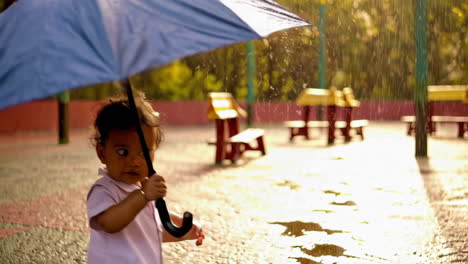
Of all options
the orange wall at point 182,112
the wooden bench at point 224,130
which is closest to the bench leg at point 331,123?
the wooden bench at point 224,130

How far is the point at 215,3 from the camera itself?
2.19 meters

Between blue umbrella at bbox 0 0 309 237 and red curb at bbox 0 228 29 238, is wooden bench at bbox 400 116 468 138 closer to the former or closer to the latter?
A: red curb at bbox 0 228 29 238

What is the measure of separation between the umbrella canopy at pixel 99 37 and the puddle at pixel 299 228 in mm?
2165

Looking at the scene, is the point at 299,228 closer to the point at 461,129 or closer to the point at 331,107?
the point at 331,107

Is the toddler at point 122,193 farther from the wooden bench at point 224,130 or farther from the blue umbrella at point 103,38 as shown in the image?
the wooden bench at point 224,130

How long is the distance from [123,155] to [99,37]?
0.49m

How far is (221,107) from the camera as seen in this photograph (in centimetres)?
867

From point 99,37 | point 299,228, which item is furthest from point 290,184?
point 99,37

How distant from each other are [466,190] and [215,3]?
4558mm

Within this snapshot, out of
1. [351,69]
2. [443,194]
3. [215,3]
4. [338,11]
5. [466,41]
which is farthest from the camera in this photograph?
[351,69]

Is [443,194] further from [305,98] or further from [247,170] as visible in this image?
[305,98]

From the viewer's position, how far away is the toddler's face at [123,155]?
7.04 ft

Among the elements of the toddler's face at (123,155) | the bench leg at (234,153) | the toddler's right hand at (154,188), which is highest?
the toddler's face at (123,155)

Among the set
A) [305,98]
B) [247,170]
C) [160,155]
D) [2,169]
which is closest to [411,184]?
[247,170]
